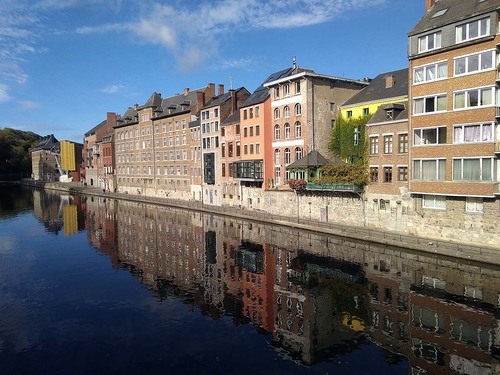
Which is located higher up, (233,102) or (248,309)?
(233,102)

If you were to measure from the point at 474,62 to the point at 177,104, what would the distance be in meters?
61.3

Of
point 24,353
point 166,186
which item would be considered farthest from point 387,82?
point 166,186

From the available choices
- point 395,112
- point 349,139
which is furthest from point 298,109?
point 395,112

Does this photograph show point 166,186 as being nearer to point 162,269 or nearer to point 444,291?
point 162,269

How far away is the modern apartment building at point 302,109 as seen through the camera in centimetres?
4781

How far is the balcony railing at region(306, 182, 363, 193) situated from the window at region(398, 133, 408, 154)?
553cm

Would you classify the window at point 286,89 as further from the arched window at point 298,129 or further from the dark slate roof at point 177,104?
the dark slate roof at point 177,104

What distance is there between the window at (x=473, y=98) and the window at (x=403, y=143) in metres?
5.85

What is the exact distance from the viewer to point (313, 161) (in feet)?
151

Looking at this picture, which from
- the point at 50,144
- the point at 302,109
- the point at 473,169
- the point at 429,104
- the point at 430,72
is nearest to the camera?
the point at 473,169

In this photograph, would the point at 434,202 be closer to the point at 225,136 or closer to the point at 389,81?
the point at 389,81

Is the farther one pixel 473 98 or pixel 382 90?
pixel 382 90

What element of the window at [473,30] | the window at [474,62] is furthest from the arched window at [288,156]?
the window at [473,30]

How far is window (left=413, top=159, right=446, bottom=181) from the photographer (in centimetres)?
3212
